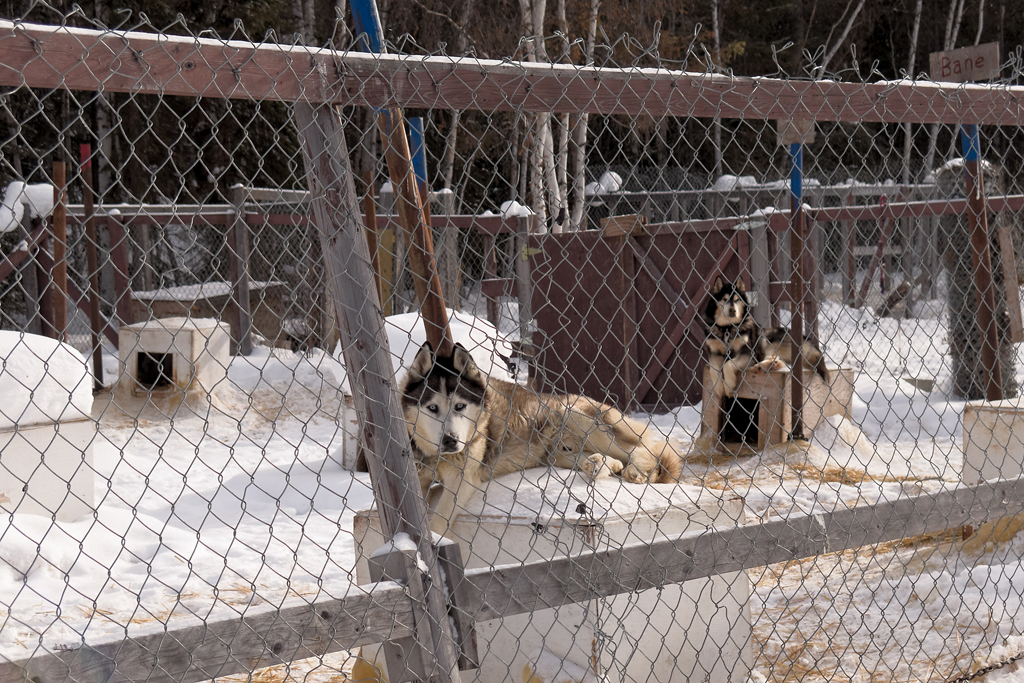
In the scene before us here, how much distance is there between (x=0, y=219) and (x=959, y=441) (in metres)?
7.66

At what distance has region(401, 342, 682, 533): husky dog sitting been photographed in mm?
3285

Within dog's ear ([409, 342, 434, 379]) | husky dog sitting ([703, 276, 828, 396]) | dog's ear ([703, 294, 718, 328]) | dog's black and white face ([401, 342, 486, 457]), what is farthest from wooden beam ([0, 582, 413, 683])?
dog's ear ([703, 294, 718, 328])

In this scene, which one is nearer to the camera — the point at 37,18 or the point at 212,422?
the point at 212,422

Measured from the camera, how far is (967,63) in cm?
504

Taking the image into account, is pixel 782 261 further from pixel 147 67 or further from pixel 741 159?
pixel 741 159

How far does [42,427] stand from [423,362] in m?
2.60

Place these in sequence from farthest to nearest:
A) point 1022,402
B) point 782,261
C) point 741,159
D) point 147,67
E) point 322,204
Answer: point 741,159, point 782,261, point 1022,402, point 322,204, point 147,67

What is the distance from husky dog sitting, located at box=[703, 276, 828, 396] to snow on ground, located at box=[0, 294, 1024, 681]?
1.99ft

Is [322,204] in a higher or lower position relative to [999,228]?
higher

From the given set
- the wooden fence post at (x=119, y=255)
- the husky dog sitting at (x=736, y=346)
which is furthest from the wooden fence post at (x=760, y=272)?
the wooden fence post at (x=119, y=255)

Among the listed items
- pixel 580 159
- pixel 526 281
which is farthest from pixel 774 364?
pixel 580 159

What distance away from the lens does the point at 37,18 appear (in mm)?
13734

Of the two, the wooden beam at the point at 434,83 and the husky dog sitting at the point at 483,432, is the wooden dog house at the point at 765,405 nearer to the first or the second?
the husky dog sitting at the point at 483,432

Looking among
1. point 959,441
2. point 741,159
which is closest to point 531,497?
point 959,441
